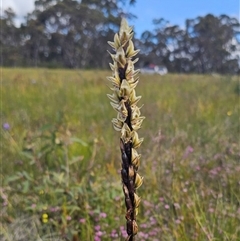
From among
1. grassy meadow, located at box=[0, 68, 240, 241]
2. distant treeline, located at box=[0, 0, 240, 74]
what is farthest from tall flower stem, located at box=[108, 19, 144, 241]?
distant treeline, located at box=[0, 0, 240, 74]

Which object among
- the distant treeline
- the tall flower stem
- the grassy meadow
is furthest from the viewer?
the distant treeline

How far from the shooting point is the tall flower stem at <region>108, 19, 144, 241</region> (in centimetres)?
39

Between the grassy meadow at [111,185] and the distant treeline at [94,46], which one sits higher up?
the distant treeline at [94,46]

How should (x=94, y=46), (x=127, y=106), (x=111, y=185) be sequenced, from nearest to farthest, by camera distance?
1. (x=127, y=106)
2. (x=111, y=185)
3. (x=94, y=46)

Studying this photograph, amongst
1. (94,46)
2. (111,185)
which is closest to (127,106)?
(111,185)

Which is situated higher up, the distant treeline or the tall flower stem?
the distant treeline

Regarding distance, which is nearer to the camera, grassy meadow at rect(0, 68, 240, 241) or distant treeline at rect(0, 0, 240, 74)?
grassy meadow at rect(0, 68, 240, 241)

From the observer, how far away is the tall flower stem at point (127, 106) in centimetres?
39

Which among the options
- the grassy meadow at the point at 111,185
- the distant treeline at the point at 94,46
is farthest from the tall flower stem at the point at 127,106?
the distant treeline at the point at 94,46

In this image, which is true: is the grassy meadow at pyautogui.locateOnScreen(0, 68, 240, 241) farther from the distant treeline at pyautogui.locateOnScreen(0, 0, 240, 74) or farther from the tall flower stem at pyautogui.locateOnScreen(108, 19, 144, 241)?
the distant treeline at pyautogui.locateOnScreen(0, 0, 240, 74)

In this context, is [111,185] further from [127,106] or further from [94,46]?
[94,46]

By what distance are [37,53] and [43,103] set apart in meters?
24.5

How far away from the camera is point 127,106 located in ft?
1.32

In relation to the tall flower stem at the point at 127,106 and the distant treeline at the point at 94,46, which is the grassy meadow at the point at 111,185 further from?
the distant treeline at the point at 94,46
